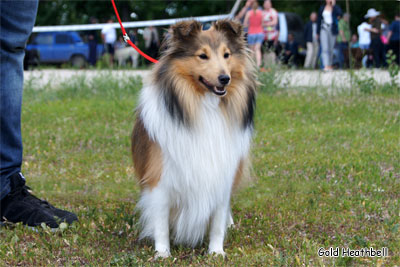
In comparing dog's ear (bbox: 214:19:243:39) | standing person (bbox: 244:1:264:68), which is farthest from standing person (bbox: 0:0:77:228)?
standing person (bbox: 244:1:264:68)

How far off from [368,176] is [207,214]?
2204mm

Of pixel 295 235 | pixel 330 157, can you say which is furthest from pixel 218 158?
pixel 330 157

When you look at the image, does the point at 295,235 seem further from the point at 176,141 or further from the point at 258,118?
the point at 258,118

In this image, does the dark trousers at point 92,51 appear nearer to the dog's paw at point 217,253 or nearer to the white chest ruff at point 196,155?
the white chest ruff at point 196,155

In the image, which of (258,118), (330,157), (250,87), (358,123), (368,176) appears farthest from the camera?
(258,118)

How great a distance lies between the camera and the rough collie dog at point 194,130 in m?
3.33

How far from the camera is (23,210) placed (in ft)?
12.5

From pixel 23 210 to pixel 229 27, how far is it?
6.64 ft

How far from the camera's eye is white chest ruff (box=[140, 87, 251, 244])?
Answer: 3320 mm

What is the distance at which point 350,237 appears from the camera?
3.68 meters

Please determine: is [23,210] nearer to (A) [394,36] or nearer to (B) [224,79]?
(B) [224,79]

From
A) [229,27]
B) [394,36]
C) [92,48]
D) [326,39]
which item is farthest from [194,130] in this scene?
[92,48]

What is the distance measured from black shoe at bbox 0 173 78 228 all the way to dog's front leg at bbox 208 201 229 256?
1103 millimetres

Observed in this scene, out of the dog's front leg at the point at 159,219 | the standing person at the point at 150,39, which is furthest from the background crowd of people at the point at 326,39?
the dog's front leg at the point at 159,219
